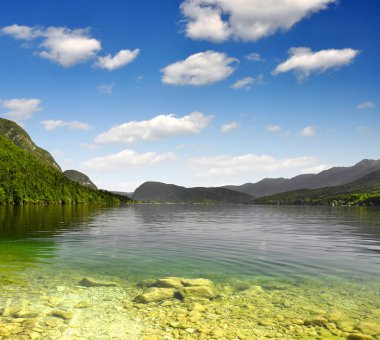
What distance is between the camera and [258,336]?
1463cm

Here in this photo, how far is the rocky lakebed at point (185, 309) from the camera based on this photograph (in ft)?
48.9

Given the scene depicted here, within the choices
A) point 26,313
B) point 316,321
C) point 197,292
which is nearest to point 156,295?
point 197,292

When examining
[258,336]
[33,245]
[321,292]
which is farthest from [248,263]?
[33,245]

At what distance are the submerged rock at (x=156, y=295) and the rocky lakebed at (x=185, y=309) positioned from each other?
0.19 ft

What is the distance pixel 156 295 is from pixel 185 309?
2333 millimetres

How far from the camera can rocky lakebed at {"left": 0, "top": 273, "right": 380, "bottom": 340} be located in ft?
48.9

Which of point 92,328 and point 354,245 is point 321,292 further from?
point 354,245

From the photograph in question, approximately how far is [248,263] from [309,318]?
14633mm

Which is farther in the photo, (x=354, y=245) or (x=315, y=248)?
(x=354, y=245)

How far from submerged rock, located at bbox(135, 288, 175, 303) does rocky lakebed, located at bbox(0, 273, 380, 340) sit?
58 mm

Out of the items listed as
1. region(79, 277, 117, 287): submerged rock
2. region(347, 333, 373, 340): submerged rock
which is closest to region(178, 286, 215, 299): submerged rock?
region(79, 277, 117, 287): submerged rock

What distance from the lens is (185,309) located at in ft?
58.5

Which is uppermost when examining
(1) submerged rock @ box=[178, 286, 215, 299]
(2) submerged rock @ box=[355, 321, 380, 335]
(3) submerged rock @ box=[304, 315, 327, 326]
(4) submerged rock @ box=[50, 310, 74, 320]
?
(4) submerged rock @ box=[50, 310, 74, 320]

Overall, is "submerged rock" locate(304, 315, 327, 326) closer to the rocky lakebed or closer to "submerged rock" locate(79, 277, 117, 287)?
the rocky lakebed
